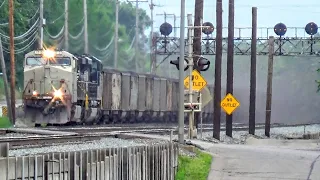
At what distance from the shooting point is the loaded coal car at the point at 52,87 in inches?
1467

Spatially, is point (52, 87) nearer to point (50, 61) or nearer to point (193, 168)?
point (50, 61)

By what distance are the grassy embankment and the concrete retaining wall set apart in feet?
0.97

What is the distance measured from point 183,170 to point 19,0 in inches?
2105

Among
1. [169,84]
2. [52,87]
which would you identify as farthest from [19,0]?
[52,87]

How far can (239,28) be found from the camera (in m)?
64.7

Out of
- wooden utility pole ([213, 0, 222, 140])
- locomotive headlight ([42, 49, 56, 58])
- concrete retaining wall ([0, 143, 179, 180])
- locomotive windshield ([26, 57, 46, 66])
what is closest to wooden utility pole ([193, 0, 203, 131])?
wooden utility pole ([213, 0, 222, 140])

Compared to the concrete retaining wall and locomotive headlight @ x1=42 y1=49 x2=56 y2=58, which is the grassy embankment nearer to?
the concrete retaining wall

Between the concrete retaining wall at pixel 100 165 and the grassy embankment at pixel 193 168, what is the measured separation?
0.30m

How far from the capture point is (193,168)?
18672 millimetres

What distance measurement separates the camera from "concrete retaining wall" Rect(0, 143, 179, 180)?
1116 centimetres

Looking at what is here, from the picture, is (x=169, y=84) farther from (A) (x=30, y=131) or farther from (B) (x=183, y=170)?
(B) (x=183, y=170)

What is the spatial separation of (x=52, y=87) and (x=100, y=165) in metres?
24.8

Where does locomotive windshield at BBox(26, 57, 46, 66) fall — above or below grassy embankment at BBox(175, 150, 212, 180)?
above

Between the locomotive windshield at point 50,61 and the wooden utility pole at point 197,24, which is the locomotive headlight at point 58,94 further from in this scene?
the wooden utility pole at point 197,24
